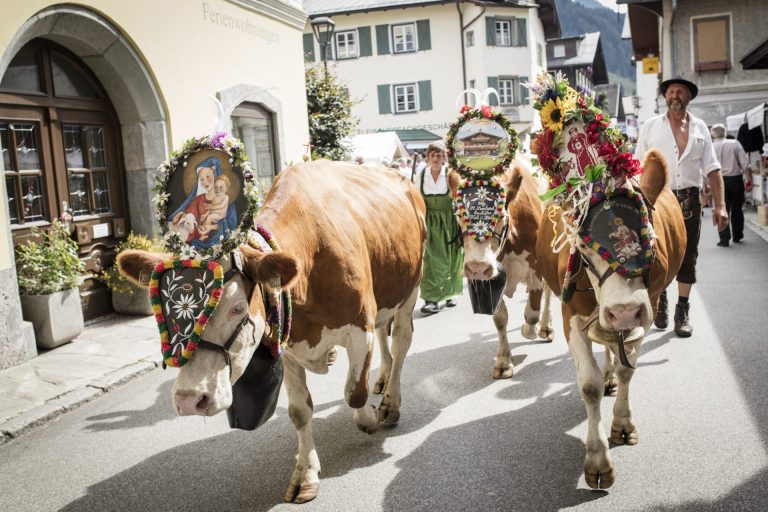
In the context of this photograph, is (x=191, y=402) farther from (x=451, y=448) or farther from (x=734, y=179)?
(x=734, y=179)

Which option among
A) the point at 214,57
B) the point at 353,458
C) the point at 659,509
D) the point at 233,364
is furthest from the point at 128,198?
the point at 659,509

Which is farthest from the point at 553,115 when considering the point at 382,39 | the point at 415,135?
the point at 382,39

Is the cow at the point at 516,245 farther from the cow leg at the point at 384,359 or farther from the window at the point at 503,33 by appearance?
the window at the point at 503,33

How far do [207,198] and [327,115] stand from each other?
12.5 meters

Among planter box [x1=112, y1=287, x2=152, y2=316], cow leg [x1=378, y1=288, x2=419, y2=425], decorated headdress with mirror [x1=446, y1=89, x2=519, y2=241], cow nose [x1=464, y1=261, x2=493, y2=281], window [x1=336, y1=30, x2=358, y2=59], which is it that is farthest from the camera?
window [x1=336, y1=30, x2=358, y2=59]

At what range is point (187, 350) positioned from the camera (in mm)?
2975

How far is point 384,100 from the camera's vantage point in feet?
119

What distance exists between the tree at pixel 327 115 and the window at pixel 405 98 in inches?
810

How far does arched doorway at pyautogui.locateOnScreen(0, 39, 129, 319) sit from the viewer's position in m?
7.84

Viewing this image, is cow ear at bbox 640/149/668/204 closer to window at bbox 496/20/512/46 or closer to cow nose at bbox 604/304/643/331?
cow nose at bbox 604/304/643/331

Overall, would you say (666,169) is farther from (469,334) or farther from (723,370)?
(469,334)

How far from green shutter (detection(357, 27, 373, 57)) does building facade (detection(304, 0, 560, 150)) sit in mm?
49

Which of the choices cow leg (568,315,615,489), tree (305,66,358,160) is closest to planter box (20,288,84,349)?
cow leg (568,315,615,489)

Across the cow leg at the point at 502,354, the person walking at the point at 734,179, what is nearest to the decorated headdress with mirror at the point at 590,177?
the cow leg at the point at 502,354
